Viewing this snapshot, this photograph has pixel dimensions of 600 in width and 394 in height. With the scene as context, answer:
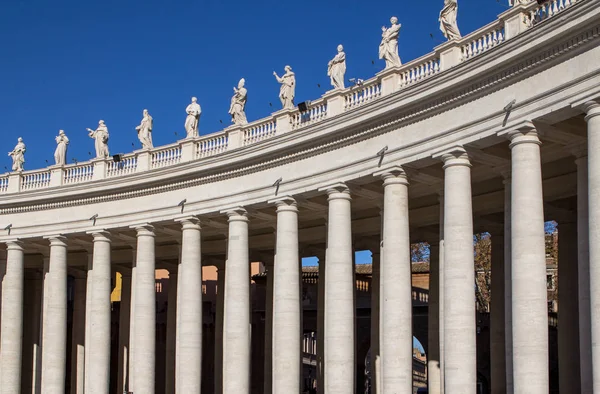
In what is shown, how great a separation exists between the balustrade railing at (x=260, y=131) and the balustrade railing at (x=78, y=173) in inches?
901

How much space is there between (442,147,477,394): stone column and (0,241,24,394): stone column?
58475 millimetres

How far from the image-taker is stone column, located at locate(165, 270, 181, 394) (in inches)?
4609

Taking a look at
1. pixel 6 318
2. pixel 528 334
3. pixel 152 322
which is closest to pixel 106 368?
pixel 152 322

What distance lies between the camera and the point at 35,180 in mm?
115188

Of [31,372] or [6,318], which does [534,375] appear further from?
[31,372]

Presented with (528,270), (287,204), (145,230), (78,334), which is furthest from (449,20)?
(78,334)

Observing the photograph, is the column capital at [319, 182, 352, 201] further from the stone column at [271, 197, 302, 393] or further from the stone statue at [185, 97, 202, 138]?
the stone statue at [185, 97, 202, 138]

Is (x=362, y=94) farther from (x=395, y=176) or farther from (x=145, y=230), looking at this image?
(x=145, y=230)

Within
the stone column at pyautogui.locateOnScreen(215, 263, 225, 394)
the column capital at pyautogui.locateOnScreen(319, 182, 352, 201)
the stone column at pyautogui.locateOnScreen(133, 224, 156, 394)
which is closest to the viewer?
the column capital at pyautogui.locateOnScreen(319, 182, 352, 201)

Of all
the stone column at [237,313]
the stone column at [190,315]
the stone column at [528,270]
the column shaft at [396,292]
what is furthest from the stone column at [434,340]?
the stone column at [528,270]

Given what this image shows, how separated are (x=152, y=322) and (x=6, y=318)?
2068 centimetres

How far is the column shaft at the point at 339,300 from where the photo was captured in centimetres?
8088

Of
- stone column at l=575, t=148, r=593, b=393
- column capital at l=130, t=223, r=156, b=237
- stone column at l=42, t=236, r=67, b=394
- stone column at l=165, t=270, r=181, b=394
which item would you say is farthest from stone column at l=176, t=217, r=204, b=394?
stone column at l=575, t=148, r=593, b=393

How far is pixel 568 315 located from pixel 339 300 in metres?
19.5
